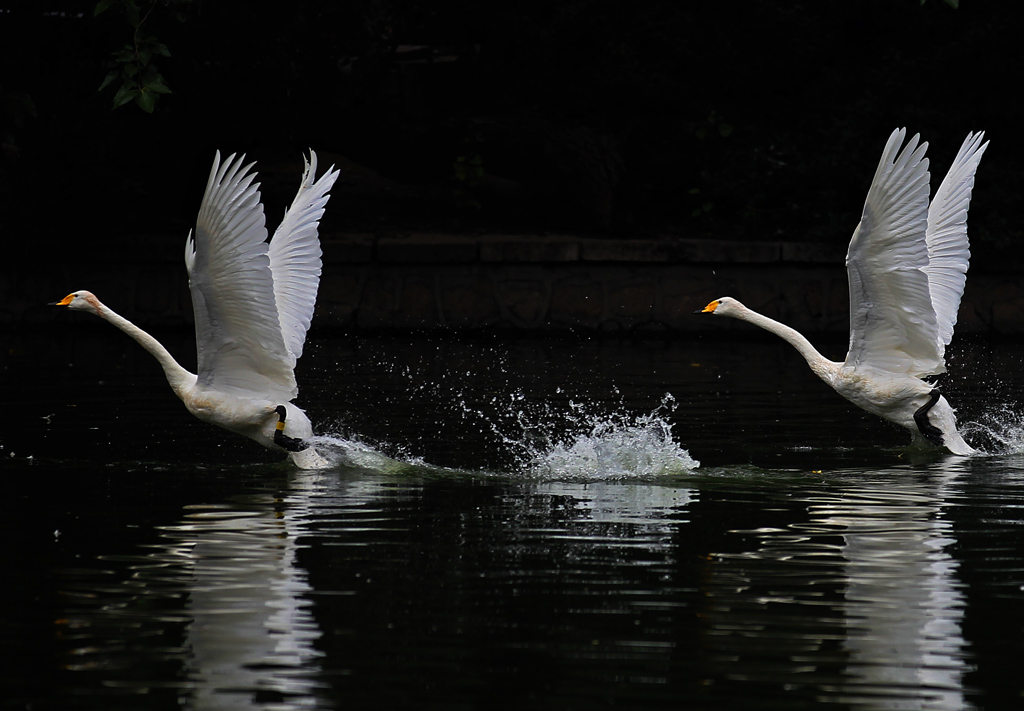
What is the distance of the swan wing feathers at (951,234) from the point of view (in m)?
10.3

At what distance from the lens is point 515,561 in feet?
19.9

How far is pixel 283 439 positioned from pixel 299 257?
4.56 ft

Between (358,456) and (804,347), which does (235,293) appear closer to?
(358,456)

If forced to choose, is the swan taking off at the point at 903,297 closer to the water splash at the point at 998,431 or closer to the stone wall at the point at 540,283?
the water splash at the point at 998,431

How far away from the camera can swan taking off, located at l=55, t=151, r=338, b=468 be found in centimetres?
774

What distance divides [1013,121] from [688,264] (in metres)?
4.73

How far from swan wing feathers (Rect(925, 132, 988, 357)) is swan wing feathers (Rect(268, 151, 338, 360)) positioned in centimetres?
396

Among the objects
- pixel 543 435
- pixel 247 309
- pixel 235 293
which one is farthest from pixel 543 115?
pixel 235 293

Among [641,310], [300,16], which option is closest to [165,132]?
[300,16]

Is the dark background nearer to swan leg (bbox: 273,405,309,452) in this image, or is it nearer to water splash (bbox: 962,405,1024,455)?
water splash (bbox: 962,405,1024,455)

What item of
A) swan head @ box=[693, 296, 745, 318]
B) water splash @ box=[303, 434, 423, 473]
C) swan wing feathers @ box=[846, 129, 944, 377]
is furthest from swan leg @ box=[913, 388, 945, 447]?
water splash @ box=[303, 434, 423, 473]

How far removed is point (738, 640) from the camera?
489 centimetres

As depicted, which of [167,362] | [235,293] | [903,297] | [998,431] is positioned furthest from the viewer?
[998,431]

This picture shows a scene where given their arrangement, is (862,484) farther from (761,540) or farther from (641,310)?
(641,310)
